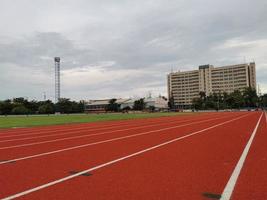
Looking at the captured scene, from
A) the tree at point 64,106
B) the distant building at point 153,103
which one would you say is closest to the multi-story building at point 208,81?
the distant building at point 153,103

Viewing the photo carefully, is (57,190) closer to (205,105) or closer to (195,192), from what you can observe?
(195,192)

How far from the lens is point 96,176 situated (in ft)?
20.6

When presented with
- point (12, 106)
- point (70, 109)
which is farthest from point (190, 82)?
point (12, 106)

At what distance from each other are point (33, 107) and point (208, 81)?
95548mm

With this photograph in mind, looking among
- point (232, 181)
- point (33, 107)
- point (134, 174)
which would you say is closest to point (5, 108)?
point (33, 107)

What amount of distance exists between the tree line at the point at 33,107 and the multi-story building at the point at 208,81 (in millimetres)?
65899

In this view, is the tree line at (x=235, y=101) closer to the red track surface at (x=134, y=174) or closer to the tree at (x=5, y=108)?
the tree at (x=5, y=108)

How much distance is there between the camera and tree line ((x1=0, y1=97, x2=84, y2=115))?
107 m

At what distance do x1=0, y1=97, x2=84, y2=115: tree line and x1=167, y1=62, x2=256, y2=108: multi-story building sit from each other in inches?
2594

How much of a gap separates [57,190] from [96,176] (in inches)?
46.0

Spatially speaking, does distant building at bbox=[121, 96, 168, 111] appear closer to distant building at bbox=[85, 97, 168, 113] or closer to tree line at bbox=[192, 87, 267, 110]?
distant building at bbox=[85, 97, 168, 113]

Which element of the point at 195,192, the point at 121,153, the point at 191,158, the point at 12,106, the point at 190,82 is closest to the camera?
the point at 195,192

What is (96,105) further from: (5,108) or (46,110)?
(5,108)

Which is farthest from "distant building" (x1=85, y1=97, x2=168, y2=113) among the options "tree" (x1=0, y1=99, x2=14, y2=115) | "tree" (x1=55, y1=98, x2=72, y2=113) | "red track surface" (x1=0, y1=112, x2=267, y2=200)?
"red track surface" (x1=0, y1=112, x2=267, y2=200)
